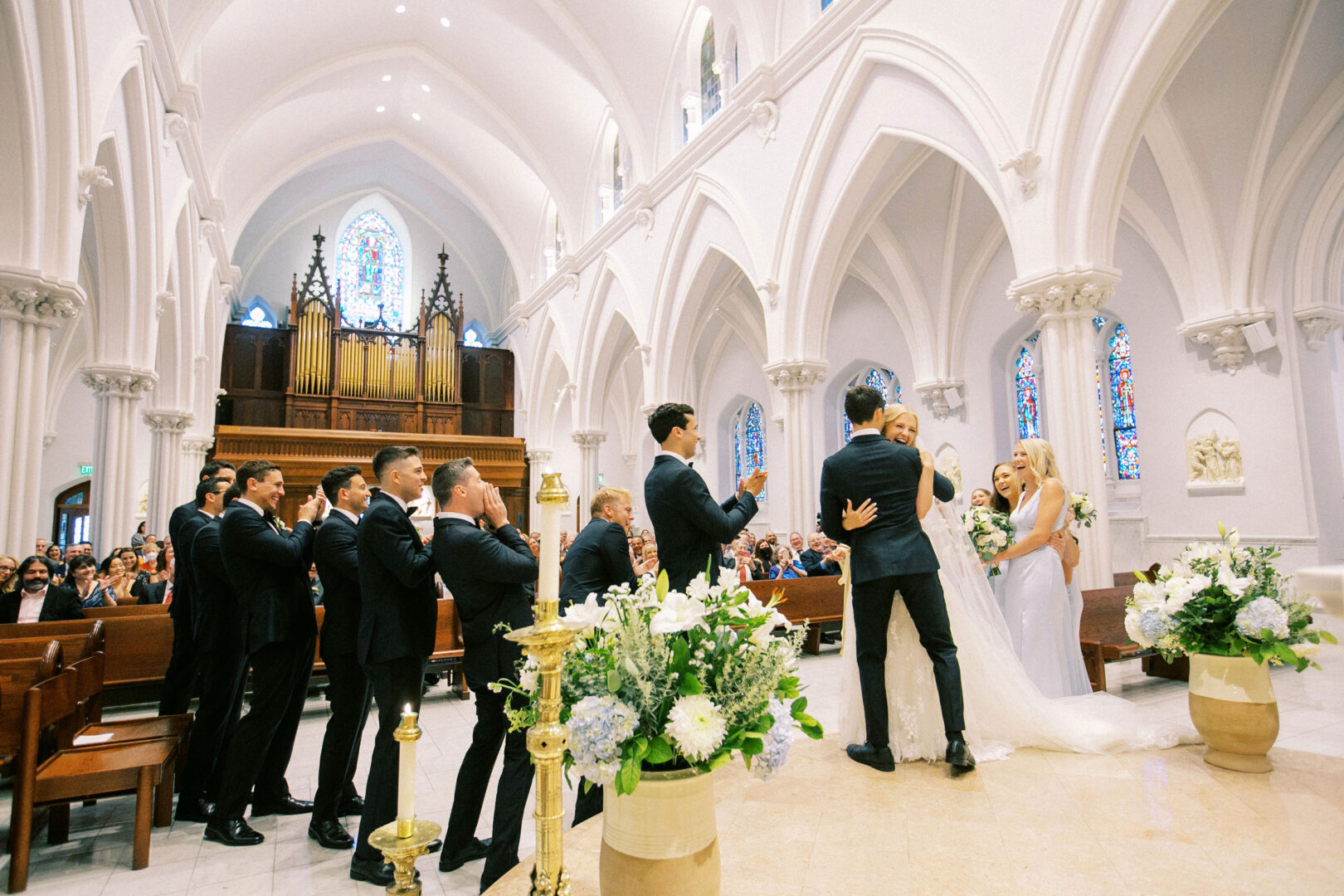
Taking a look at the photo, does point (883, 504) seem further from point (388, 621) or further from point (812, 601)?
point (812, 601)

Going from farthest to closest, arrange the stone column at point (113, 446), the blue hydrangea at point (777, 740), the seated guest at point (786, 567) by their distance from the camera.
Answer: the stone column at point (113, 446), the seated guest at point (786, 567), the blue hydrangea at point (777, 740)

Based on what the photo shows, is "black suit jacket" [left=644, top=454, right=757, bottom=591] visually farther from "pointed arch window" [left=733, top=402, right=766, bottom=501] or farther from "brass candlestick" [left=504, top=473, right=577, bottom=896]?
"pointed arch window" [left=733, top=402, right=766, bottom=501]

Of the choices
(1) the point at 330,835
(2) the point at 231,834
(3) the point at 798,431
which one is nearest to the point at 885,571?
(1) the point at 330,835

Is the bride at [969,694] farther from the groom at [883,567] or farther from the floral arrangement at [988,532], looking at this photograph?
the floral arrangement at [988,532]

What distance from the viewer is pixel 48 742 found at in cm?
321

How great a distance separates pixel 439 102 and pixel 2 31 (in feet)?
39.8

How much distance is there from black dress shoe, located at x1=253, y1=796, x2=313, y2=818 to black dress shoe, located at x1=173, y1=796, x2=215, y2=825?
0.60ft

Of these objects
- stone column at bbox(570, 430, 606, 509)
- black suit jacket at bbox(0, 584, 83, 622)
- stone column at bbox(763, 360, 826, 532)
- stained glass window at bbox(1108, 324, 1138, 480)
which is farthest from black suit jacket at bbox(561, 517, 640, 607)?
stone column at bbox(570, 430, 606, 509)

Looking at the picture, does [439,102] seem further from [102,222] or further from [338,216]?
[102,222]

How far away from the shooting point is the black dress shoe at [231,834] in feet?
10.4

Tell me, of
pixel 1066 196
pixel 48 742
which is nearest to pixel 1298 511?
pixel 1066 196

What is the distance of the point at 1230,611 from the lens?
3.16m

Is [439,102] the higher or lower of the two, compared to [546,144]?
higher

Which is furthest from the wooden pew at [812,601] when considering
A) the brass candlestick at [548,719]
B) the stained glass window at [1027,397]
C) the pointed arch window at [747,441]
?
the pointed arch window at [747,441]
